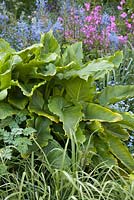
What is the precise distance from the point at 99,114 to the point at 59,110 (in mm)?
299

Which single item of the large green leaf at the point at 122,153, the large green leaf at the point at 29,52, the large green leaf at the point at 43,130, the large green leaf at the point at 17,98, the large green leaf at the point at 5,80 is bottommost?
the large green leaf at the point at 122,153

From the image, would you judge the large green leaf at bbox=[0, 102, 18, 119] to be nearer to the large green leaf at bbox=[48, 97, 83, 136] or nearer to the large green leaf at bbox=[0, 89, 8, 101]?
the large green leaf at bbox=[0, 89, 8, 101]

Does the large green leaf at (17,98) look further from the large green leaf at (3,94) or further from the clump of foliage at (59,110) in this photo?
the large green leaf at (3,94)

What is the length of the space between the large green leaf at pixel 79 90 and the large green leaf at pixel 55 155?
0.38m

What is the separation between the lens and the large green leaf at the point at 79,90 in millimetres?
3646

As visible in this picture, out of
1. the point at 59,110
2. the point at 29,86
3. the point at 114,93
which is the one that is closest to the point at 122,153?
the point at 114,93

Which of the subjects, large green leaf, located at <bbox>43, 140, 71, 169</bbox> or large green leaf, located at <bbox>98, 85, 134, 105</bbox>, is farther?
large green leaf, located at <bbox>98, 85, 134, 105</bbox>

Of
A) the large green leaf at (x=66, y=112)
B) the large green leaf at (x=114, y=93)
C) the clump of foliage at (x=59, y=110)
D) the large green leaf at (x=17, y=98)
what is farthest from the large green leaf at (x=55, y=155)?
the large green leaf at (x=114, y=93)

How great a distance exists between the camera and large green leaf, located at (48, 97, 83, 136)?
3.48 m

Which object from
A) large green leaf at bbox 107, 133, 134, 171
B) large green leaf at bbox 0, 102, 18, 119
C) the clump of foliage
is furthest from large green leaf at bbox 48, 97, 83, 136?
large green leaf at bbox 107, 133, 134, 171

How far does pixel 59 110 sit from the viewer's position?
356cm

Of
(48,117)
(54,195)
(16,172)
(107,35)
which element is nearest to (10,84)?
(48,117)

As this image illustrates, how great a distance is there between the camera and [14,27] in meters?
5.53

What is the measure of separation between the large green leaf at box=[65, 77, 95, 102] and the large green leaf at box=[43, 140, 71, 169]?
38 cm
